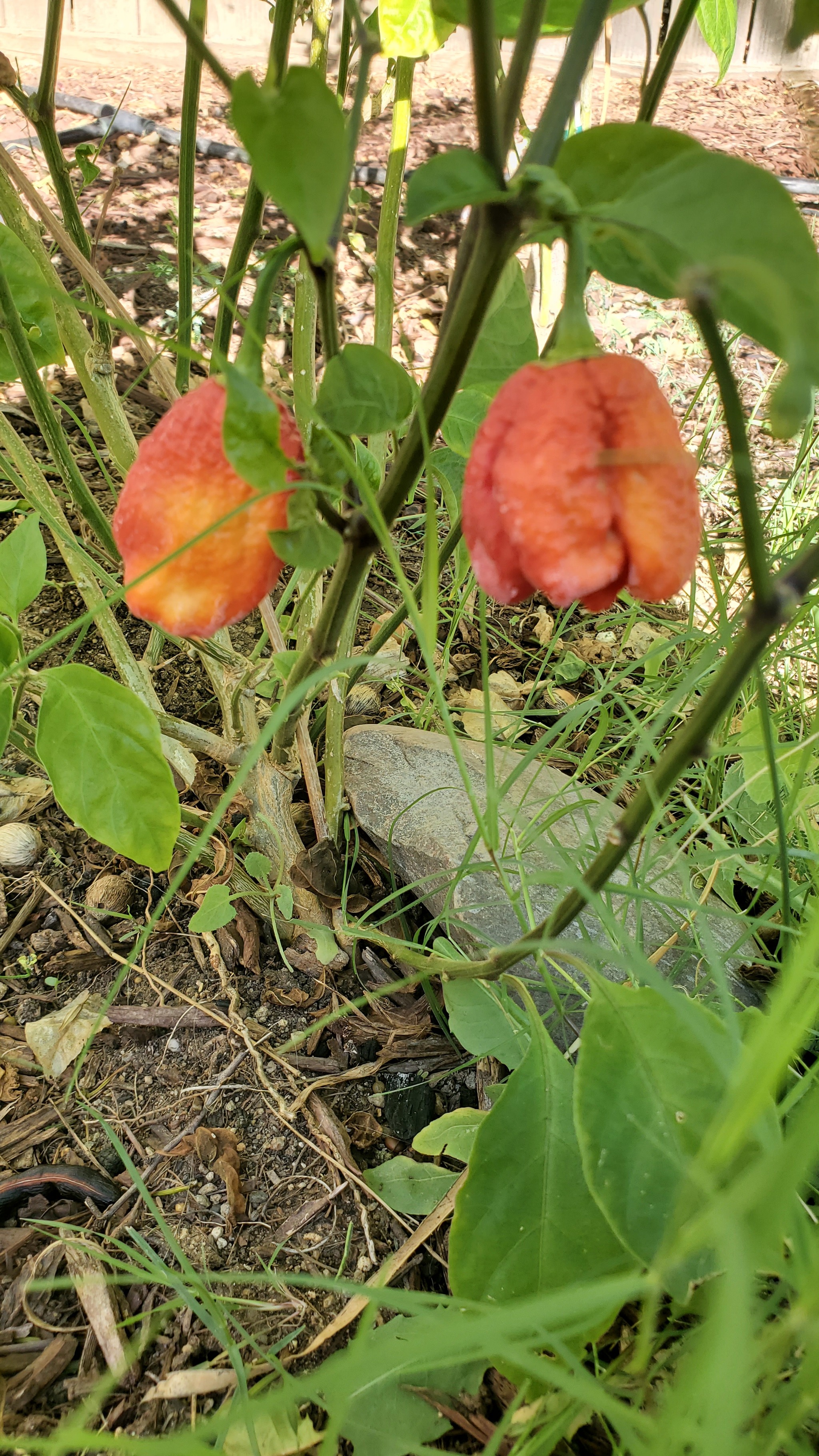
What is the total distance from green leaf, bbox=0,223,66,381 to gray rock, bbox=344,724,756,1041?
52cm

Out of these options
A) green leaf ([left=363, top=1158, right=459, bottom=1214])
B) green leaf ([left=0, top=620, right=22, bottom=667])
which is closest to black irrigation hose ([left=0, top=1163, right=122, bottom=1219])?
green leaf ([left=363, top=1158, right=459, bottom=1214])

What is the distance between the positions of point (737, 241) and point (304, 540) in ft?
0.69

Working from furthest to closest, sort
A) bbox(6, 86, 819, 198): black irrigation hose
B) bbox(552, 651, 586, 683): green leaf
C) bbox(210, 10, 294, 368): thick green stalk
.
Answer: bbox(6, 86, 819, 198): black irrigation hose → bbox(552, 651, 586, 683): green leaf → bbox(210, 10, 294, 368): thick green stalk

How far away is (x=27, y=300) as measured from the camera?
Result: 738 millimetres

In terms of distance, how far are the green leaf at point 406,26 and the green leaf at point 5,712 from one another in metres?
0.51

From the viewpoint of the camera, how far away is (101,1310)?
717 mm

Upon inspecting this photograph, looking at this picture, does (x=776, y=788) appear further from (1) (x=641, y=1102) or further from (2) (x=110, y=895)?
(2) (x=110, y=895)

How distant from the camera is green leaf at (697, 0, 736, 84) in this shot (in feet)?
2.39

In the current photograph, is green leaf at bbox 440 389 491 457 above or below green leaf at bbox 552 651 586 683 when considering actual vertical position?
above

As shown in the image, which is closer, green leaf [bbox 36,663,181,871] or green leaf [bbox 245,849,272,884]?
green leaf [bbox 36,663,181,871]

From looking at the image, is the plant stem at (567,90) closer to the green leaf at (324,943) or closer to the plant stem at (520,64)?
the plant stem at (520,64)

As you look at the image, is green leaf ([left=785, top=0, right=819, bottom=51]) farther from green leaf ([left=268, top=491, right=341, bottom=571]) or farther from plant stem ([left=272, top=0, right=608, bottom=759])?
green leaf ([left=268, top=491, right=341, bottom=571])

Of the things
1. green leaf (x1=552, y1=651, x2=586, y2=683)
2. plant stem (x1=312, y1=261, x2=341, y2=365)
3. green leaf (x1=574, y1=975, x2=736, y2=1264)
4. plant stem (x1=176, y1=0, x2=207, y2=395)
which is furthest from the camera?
green leaf (x1=552, y1=651, x2=586, y2=683)

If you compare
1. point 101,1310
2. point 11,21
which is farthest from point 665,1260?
point 11,21
